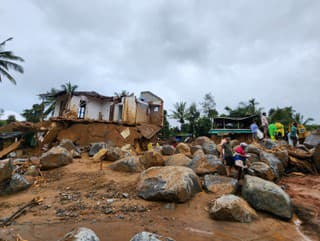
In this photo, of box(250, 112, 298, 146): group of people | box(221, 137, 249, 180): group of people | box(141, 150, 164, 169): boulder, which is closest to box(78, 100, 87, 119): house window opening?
box(141, 150, 164, 169): boulder

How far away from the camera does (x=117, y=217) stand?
4379 millimetres

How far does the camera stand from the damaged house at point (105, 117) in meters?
12.9

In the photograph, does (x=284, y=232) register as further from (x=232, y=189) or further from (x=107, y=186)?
(x=107, y=186)

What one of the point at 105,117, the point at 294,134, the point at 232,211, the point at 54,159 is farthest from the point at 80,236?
the point at 105,117

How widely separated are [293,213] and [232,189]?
1.53 m

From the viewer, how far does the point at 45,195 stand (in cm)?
570

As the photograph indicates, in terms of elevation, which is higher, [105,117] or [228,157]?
[105,117]

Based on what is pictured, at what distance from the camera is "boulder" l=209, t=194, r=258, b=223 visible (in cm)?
437

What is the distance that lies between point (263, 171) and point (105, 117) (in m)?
14.5

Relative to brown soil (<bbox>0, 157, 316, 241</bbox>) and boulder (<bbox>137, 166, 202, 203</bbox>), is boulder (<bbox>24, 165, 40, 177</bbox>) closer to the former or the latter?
brown soil (<bbox>0, 157, 316, 241</bbox>)

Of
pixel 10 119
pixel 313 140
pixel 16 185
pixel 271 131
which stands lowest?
pixel 16 185

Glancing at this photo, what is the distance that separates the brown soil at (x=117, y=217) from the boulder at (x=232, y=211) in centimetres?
12

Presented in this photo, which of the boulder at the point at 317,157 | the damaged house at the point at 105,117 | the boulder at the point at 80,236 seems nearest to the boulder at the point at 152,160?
the boulder at the point at 80,236

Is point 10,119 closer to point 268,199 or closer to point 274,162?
point 274,162
